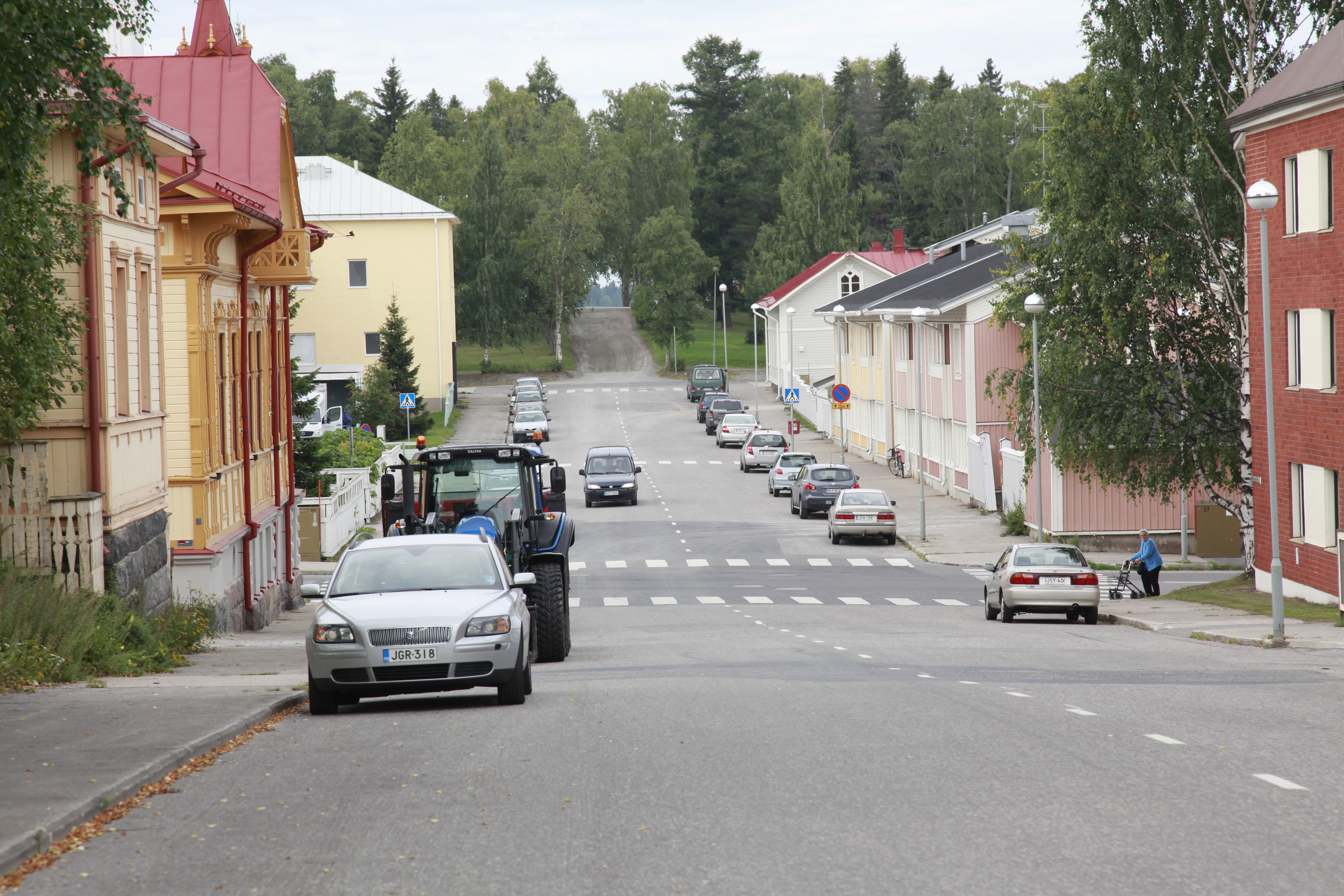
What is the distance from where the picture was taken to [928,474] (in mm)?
53500

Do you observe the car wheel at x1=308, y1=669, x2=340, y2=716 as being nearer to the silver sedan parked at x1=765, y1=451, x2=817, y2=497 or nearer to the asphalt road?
the asphalt road

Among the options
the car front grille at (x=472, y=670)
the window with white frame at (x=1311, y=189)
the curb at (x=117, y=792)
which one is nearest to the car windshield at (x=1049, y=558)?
the window with white frame at (x=1311, y=189)

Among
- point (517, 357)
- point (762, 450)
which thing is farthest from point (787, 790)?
point (517, 357)

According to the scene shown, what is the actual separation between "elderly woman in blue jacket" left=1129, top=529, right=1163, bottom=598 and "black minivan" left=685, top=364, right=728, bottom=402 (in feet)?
187

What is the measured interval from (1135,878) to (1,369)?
10589mm

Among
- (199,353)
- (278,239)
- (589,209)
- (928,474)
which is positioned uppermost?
(589,209)

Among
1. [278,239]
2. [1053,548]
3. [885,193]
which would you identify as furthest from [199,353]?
[885,193]

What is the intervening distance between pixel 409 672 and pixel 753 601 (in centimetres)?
1816

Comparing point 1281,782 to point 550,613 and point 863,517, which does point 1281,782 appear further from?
point 863,517

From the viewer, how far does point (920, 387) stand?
47625 mm

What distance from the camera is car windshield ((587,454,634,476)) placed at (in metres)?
49.5

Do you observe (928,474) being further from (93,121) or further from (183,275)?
(93,121)

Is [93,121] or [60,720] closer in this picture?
[93,121]

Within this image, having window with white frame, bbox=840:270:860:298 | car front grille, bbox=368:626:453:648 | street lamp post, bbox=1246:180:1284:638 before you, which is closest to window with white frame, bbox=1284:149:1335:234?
street lamp post, bbox=1246:180:1284:638
